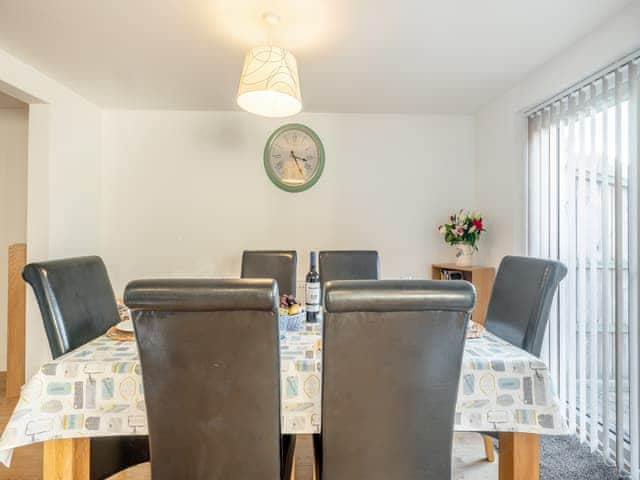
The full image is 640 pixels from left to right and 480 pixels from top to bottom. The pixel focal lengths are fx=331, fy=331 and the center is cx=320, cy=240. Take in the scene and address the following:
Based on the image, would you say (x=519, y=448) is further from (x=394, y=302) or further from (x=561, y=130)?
(x=561, y=130)

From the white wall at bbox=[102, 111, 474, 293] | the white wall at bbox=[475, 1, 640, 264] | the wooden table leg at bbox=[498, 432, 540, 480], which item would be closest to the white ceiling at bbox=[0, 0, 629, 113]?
the white wall at bbox=[475, 1, 640, 264]

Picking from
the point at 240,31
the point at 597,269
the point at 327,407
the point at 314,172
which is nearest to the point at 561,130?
the point at 597,269

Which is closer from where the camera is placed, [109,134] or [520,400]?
[520,400]

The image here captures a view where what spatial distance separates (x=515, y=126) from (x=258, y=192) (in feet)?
7.28

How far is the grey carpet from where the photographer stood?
5.49 ft

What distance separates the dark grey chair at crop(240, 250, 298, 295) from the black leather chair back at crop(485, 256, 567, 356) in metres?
1.21

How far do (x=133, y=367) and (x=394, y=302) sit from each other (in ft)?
2.86

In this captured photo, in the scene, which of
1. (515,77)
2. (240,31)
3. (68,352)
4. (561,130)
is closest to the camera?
(68,352)

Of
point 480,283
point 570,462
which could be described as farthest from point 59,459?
point 480,283

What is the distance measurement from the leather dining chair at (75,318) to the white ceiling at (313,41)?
4.39ft

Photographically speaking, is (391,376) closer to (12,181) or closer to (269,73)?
(269,73)

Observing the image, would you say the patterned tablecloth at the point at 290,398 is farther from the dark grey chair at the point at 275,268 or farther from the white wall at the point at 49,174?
the white wall at the point at 49,174

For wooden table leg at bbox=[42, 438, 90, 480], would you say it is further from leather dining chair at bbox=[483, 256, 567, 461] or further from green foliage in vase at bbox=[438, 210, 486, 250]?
green foliage in vase at bbox=[438, 210, 486, 250]

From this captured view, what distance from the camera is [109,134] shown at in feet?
10.2
